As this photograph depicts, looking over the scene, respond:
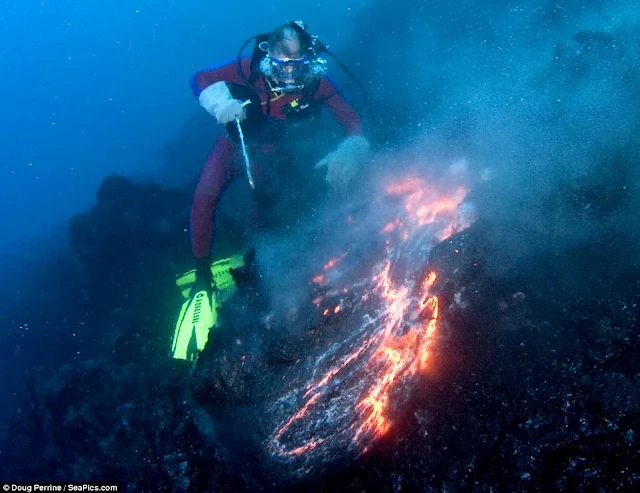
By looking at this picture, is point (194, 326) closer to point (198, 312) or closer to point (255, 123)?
point (198, 312)

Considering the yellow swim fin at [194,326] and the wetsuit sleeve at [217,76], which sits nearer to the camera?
the yellow swim fin at [194,326]

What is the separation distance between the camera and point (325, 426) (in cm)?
322

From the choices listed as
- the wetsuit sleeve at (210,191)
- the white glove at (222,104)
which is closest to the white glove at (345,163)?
the white glove at (222,104)

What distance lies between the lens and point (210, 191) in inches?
216

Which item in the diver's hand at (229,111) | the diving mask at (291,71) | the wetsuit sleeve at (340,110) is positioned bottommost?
the wetsuit sleeve at (340,110)

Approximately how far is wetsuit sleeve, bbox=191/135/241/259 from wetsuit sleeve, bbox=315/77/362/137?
176 centimetres

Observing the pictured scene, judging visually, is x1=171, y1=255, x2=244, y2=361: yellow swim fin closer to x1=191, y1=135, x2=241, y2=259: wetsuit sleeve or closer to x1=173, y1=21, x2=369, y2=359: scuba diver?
x1=173, y1=21, x2=369, y2=359: scuba diver

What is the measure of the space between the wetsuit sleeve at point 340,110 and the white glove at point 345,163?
773 mm

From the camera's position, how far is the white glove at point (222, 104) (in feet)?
15.1

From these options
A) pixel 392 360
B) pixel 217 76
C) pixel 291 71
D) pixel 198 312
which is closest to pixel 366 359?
pixel 392 360

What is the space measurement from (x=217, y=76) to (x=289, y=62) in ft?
4.64

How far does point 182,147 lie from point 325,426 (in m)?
20.1

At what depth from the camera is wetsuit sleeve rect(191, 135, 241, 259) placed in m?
5.37

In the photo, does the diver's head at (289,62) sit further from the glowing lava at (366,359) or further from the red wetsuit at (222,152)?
the glowing lava at (366,359)
